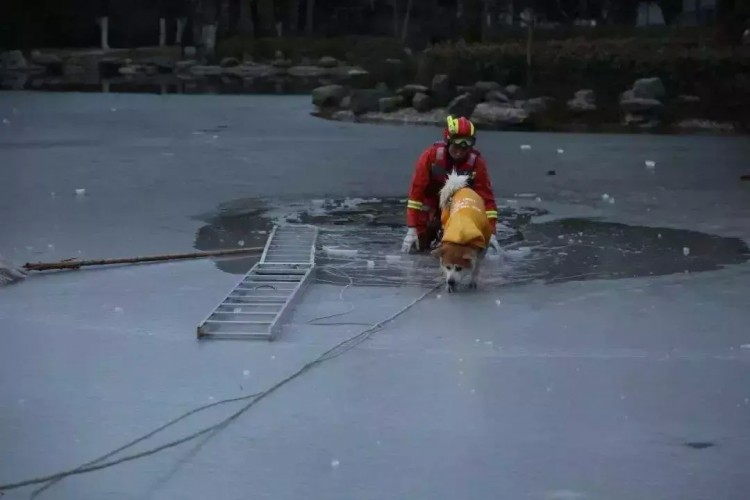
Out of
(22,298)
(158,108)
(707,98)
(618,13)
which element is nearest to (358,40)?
(618,13)

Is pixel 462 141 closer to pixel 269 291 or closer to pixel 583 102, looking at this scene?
pixel 269 291

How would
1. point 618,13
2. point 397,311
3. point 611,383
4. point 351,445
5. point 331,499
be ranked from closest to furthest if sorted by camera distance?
point 331,499
point 351,445
point 611,383
point 397,311
point 618,13

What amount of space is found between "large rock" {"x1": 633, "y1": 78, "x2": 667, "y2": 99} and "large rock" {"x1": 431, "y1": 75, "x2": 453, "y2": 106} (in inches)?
206

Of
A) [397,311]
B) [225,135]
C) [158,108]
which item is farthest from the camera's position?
[158,108]

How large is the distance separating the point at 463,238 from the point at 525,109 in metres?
21.6

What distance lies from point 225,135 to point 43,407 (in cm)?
2061

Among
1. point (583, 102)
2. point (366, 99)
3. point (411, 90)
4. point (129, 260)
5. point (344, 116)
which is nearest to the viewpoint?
point (129, 260)

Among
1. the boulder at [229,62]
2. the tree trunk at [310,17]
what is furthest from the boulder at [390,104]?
the tree trunk at [310,17]

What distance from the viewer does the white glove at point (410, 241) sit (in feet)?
38.9

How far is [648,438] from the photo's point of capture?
6559 millimetres

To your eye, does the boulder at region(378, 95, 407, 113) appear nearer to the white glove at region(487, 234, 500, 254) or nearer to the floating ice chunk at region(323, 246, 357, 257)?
the floating ice chunk at region(323, 246, 357, 257)

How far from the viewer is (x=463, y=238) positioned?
→ 32.7ft

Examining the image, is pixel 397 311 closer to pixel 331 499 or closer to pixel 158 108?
pixel 331 499

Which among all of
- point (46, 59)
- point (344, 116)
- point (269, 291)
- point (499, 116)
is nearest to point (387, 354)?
A: point (269, 291)
